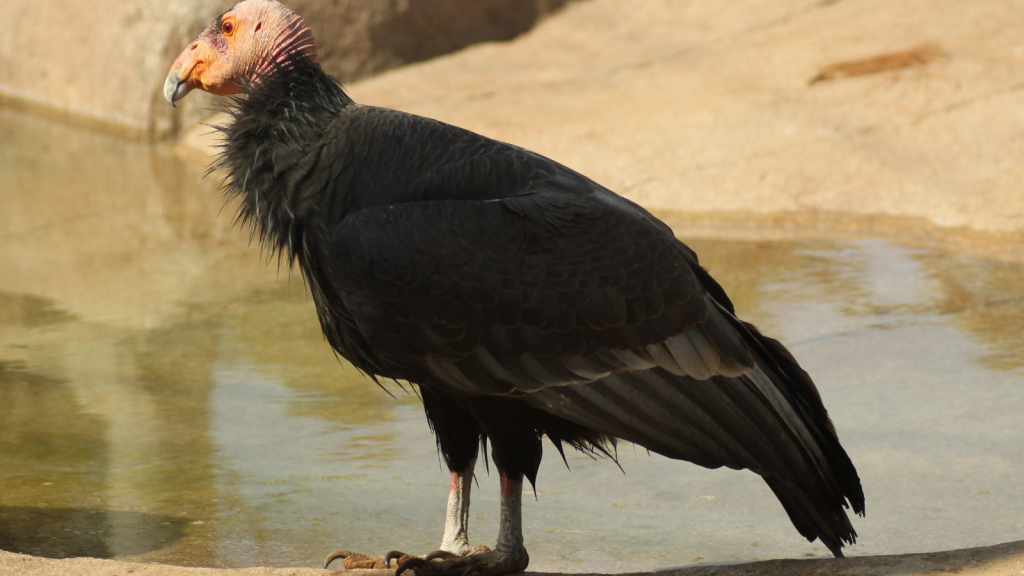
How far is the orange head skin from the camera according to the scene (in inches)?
131

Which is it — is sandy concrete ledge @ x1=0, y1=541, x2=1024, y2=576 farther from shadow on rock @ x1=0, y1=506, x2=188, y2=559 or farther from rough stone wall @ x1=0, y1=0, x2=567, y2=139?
rough stone wall @ x1=0, y1=0, x2=567, y2=139

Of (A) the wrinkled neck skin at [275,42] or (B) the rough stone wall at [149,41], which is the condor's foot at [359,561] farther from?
(B) the rough stone wall at [149,41]

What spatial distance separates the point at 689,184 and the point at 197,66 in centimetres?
456

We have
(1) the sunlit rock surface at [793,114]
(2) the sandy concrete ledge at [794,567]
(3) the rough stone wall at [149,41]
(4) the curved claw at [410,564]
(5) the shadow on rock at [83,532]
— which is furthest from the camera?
(3) the rough stone wall at [149,41]

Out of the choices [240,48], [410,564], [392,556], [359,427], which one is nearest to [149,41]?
[359,427]

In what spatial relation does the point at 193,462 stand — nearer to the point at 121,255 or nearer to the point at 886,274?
the point at 121,255

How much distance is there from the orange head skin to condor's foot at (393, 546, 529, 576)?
59.5 inches

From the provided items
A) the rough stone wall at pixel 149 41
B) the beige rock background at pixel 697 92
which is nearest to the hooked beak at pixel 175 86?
the beige rock background at pixel 697 92

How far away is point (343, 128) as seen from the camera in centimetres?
321

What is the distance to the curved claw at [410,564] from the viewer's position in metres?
3.06

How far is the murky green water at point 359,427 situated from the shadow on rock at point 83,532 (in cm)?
1

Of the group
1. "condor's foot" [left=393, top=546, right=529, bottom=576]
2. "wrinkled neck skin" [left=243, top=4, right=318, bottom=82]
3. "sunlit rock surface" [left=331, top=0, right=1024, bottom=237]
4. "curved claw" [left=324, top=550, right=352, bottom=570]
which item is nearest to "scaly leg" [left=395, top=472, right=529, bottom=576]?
"condor's foot" [left=393, top=546, right=529, bottom=576]

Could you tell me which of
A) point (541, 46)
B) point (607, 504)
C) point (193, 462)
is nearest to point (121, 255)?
point (193, 462)

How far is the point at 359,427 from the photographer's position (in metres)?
4.48
